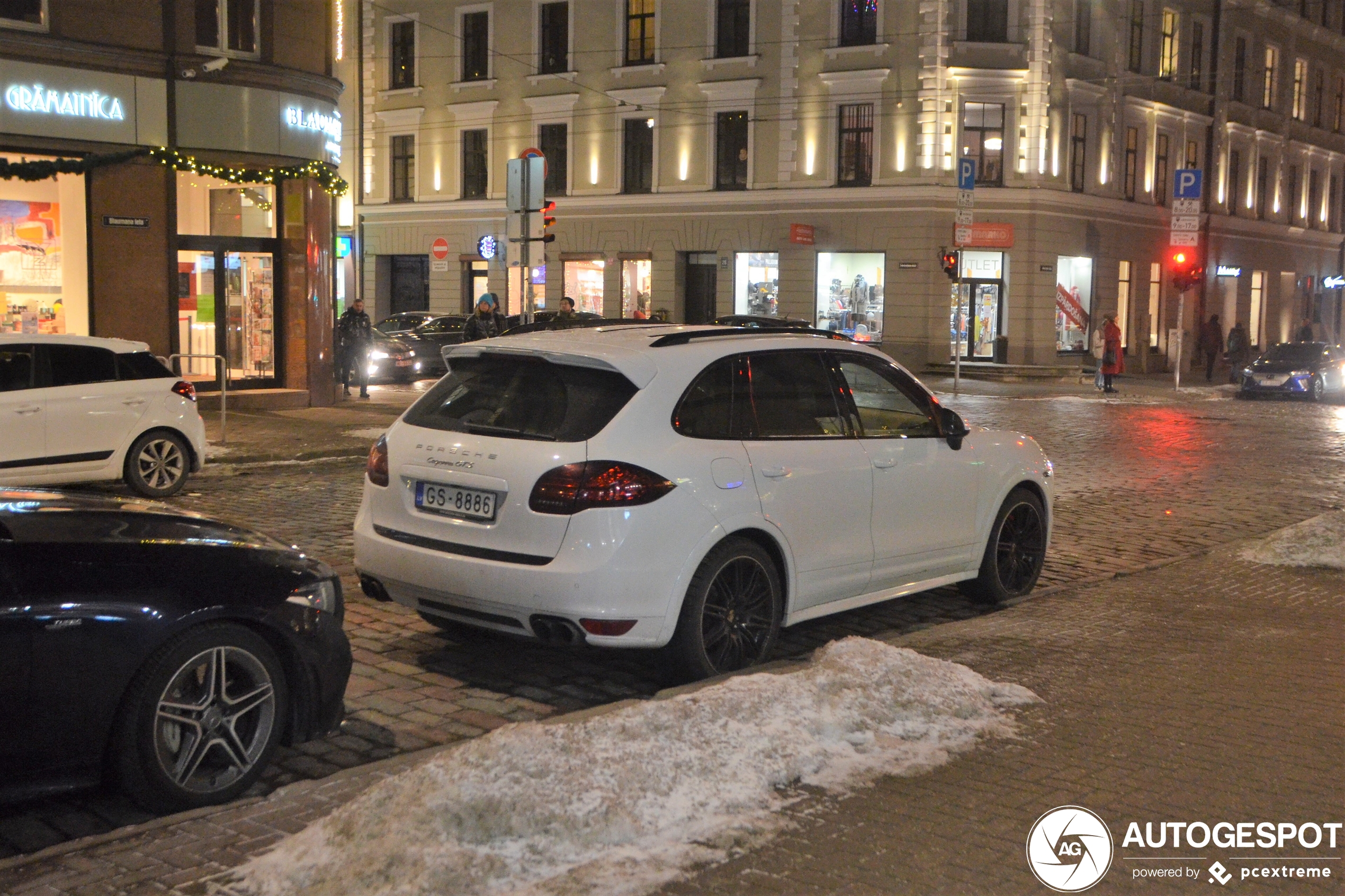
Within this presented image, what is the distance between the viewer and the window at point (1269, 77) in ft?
164

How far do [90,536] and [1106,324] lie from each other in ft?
102

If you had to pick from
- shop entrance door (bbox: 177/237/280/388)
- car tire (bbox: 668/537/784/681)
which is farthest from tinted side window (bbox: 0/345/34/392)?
shop entrance door (bbox: 177/237/280/388)

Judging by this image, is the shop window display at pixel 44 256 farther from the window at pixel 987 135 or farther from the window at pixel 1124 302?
the window at pixel 1124 302

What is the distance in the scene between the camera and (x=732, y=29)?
137 ft

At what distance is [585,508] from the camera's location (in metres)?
6.14

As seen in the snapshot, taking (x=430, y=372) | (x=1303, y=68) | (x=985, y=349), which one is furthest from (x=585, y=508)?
(x=1303, y=68)

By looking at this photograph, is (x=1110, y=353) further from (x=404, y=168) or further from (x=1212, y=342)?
(x=404, y=168)

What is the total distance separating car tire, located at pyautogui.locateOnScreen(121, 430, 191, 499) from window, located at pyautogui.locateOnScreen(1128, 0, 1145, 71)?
36.2 metres

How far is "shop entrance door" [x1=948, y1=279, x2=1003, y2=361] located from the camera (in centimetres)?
3969

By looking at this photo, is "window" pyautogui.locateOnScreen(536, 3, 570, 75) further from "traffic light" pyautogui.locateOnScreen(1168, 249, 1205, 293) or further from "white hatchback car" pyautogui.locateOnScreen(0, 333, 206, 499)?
"white hatchback car" pyautogui.locateOnScreen(0, 333, 206, 499)

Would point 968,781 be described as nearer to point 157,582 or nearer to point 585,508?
point 585,508

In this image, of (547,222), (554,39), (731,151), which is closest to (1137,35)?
(731,151)

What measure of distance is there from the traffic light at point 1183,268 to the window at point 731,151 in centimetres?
1335

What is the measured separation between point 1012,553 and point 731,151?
34.5 meters
